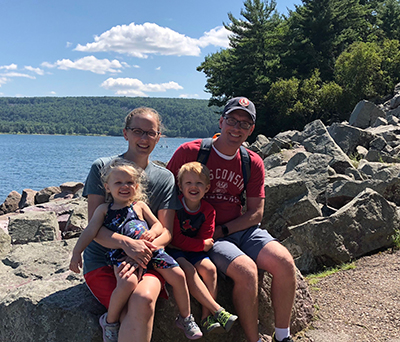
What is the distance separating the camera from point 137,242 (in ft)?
9.94

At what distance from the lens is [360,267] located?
5305 mm

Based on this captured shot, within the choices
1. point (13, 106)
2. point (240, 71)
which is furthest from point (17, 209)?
point (13, 106)

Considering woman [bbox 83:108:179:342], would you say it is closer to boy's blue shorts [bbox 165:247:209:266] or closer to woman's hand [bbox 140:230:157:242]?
woman's hand [bbox 140:230:157:242]

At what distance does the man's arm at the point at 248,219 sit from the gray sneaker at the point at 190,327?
2.90 feet

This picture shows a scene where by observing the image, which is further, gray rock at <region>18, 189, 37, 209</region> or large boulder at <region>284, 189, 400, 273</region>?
gray rock at <region>18, 189, 37, 209</region>

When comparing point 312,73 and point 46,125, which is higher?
point 312,73

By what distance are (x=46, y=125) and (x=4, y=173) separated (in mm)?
109408

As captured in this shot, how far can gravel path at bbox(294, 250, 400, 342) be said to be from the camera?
151 inches

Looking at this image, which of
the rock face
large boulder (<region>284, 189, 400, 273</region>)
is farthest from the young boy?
large boulder (<region>284, 189, 400, 273</region>)

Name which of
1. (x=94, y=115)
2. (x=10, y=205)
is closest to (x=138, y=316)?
(x=10, y=205)

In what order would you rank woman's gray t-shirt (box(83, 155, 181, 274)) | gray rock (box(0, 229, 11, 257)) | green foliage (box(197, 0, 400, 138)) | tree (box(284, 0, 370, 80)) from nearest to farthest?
1. woman's gray t-shirt (box(83, 155, 181, 274))
2. gray rock (box(0, 229, 11, 257))
3. green foliage (box(197, 0, 400, 138))
4. tree (box(284, 0, 370, 80))

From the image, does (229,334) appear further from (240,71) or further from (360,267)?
(240,71)

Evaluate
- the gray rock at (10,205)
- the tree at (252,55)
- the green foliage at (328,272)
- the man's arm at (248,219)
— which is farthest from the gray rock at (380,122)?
the tree at (252,55)

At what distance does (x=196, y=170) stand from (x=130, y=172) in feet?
2.10
